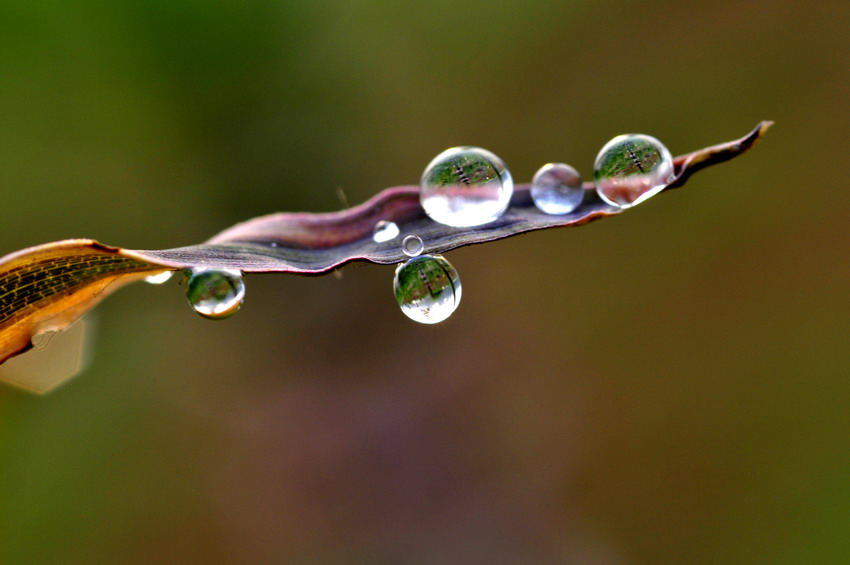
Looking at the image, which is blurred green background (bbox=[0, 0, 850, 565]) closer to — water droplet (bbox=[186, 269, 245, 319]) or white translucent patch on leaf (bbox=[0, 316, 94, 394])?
white translucent patch on leaf (bbox=[0, 316, 94, 394])

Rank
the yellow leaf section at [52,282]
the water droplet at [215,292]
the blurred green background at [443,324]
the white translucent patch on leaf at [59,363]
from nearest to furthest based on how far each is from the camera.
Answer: the yellow leaf section at [52,282] < the water droplet at [215,292] < the white translucent patch on leaf at [59,363] < the blurred green background at [443,324]

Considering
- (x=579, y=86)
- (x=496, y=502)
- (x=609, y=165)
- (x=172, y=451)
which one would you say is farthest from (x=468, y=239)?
(x=579, y=86)

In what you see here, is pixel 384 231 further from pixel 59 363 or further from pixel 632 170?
pixel 59 363

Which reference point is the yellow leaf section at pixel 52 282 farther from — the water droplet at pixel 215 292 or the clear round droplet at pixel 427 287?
the clear round droplet at pixel 427 287

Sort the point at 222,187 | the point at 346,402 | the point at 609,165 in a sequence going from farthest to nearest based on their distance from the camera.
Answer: the point at 222,187 < the point at 346,402 < the point at 609,165

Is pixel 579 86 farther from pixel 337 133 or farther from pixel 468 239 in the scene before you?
pixel 468 239

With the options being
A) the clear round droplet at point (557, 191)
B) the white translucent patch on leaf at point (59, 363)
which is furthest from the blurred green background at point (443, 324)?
the clear round droplet at point (557, 191)

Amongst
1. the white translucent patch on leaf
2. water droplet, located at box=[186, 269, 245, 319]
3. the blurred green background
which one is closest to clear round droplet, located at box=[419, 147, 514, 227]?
water droplet, located at box=[186, 269, 245, 319]

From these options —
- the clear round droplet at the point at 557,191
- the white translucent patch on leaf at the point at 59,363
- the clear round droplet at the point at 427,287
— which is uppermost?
the white translucent patch on leaf at the point at 59,363

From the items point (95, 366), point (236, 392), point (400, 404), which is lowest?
point (400, 404)
